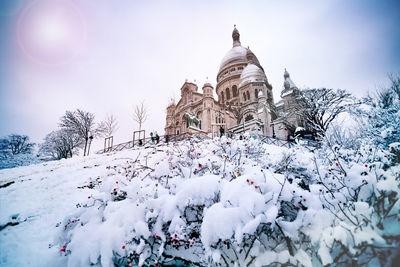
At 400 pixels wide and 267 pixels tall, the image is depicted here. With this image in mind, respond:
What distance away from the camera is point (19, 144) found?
35.6m

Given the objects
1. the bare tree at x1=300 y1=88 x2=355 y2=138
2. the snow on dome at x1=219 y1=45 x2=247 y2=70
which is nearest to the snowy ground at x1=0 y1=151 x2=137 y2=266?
the bare tree at x1=300 y1=88 x2=355 y2=138

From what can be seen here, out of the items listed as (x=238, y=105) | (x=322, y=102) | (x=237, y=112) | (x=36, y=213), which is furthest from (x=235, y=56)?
(x=36, y=213)

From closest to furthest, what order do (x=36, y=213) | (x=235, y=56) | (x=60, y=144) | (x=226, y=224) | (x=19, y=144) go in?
(x=226, y=224), (x=36, y=213), (x=60, y=144), (x=19, y=144), (x=235, y=56)

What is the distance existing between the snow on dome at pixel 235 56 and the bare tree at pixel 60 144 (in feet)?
123

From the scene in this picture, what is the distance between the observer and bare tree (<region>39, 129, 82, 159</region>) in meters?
30.0

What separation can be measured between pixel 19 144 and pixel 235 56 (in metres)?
54.0

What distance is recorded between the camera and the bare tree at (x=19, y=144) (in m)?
34.6

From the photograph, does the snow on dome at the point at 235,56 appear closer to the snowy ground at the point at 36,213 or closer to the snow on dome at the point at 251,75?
the snow on dome at the point at 251,75

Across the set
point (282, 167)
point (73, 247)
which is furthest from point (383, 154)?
point (73, 247)

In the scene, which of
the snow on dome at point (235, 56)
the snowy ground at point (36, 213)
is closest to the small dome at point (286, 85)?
the snow on dome at point (235, 56)

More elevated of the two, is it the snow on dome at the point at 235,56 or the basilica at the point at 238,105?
the snow on dome at the point at 235,56

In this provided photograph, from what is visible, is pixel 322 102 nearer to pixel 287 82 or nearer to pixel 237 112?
pixel 237 112

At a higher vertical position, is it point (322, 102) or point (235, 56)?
point (235, 56)

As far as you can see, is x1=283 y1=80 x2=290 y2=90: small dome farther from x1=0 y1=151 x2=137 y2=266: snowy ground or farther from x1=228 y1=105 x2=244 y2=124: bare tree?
x1=0 y1=151 x2=137 y2=266: snowy ground
